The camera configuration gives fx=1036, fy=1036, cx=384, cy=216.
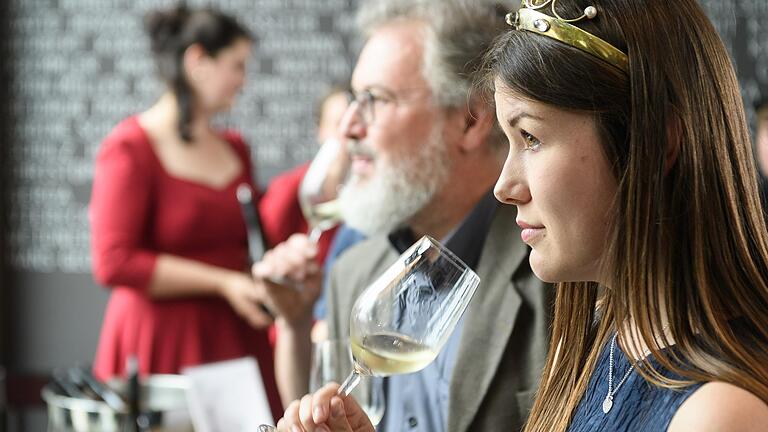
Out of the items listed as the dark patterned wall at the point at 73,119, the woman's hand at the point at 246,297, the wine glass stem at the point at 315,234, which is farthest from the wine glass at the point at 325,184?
the dark patterned wall at the point at 73,119

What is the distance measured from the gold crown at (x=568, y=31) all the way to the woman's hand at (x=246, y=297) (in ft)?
6.34

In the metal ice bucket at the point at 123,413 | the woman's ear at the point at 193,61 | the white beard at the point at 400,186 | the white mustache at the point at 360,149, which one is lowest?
the metal ice bucket at the point at 123,413

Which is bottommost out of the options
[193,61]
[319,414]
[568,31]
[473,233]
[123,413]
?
[123,413]

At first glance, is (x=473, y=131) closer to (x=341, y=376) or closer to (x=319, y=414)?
(x=341, y=376)

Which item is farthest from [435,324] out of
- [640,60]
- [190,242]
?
[190,242]

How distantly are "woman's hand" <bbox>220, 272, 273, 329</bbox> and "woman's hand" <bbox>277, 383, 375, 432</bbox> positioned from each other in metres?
1.68

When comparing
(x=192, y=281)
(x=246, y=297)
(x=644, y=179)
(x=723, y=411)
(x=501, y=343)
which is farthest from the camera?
(x=192, y=281)

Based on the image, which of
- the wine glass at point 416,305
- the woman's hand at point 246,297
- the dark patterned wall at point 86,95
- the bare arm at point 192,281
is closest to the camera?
the wine glass at point 416,305

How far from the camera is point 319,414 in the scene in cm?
119

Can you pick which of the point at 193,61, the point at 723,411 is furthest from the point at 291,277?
the point at 193,61

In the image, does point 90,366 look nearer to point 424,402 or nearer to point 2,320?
point 2,320

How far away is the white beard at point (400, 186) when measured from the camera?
6.25 feet

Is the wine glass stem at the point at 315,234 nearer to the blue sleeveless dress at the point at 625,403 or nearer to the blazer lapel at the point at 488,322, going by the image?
the blazer lapel at the point at 488,322

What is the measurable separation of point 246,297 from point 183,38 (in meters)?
0.99
